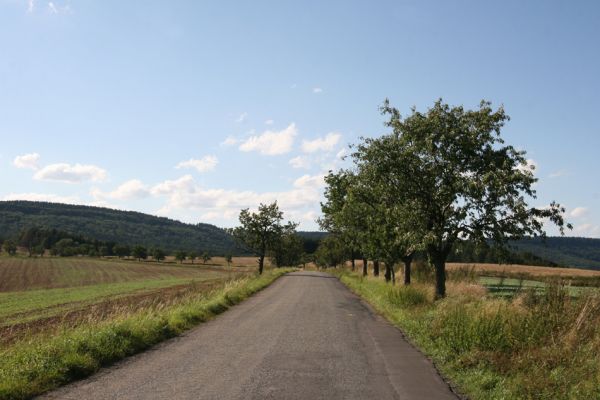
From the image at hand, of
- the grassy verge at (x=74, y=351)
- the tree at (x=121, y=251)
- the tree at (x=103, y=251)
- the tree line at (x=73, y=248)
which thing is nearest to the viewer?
the grassy verge at (x=74, y=351)

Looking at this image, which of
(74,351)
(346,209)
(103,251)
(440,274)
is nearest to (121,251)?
(103,251)

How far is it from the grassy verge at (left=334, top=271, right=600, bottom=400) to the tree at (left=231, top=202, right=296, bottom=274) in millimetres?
61438

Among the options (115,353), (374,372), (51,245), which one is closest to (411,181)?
(374,372)

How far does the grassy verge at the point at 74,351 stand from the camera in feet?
27.0

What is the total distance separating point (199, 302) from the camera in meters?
→ 20.6

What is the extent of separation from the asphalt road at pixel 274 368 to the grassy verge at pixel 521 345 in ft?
2.09

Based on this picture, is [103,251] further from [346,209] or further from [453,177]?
[453,177]

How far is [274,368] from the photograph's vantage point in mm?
9812

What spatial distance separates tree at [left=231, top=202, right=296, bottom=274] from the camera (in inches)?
2960

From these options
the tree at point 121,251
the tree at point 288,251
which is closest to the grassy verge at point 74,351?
the tree at point 288,251

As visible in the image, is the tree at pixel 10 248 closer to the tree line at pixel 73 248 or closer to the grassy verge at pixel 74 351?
the tree line at pixel 73 248

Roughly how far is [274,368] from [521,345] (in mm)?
5047

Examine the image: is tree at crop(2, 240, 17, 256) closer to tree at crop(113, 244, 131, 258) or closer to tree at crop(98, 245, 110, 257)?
tree at crop(98, 245, 110, 257)

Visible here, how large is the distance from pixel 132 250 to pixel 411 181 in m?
151
